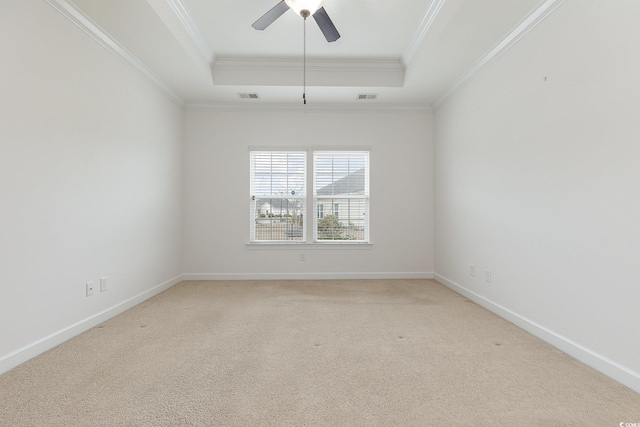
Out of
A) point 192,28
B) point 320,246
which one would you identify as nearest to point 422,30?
point 192,28

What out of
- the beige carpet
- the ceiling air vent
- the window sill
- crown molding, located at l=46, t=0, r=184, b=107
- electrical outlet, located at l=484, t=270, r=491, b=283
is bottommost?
the beige carpet

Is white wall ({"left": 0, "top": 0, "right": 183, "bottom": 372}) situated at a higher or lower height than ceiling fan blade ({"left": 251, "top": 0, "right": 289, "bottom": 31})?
lower

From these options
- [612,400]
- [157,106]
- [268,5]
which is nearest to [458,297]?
[612,400]

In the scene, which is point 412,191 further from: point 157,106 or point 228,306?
point 157,106

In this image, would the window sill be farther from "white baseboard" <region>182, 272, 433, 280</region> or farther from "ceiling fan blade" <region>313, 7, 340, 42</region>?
"ceiling fan blade" <region>313, 7, 340, 42</region>

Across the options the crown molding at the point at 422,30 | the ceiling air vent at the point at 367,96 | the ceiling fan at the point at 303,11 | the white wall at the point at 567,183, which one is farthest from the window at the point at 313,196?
the ceiling fan at the point at 303,11

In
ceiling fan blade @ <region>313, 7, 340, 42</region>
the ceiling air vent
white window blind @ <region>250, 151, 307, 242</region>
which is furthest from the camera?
white window blind @ <region>250, 151, 307, 242</region>

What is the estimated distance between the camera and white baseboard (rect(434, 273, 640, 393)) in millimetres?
1828

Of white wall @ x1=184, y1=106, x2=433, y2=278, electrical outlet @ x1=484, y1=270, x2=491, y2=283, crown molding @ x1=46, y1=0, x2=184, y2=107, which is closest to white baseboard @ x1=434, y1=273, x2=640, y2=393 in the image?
electrical outlet @ x1=484, y1=270, x2=491, y2=283

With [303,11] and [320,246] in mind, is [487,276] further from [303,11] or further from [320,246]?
[303,11]

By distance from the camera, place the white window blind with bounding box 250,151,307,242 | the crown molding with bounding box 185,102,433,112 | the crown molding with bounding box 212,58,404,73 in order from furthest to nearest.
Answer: the white window blind with bounding box 250,151,307,242 → the crown molding with bounding box 185,102,433,112 → the crown molding with bounding box 212,58,404,73

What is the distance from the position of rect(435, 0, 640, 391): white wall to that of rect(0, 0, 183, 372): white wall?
383 centimetres

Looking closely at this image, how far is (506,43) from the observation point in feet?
9.54

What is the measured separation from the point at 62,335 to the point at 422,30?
4.30 m
